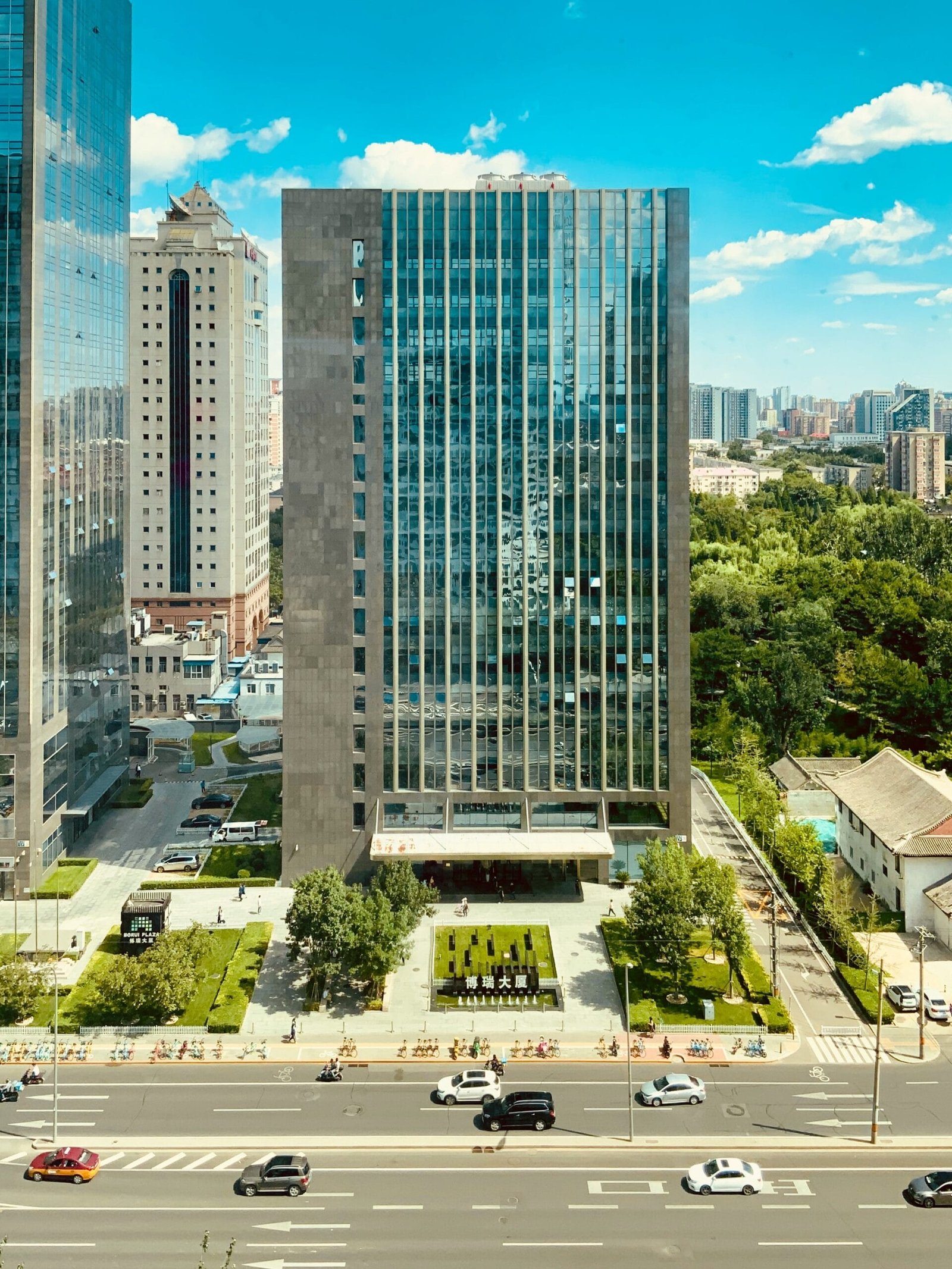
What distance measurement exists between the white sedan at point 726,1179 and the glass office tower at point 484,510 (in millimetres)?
33377

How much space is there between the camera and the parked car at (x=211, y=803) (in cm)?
10138

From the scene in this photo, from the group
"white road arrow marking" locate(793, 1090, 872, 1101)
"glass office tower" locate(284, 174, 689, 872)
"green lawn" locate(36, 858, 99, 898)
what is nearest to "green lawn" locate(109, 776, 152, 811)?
"green lawn" locate(36, 858, 99, 898)

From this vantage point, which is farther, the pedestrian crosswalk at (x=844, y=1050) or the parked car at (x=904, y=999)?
the parked car at (x=904, y=999)

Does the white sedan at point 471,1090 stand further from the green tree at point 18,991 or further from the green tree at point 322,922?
the green tree at point 18,991

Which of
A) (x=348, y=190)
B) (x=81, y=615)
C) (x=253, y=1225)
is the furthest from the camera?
(x=81, y=615)

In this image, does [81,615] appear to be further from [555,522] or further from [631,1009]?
[631,1009]

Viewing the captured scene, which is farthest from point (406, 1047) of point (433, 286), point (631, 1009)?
point (433, 286)

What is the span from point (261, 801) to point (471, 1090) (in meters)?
52.3

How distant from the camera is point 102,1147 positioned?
165ft

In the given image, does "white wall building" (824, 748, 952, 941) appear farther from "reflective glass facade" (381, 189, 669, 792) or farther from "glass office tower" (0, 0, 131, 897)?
"glass office tower" (0, 0, 131, 897)

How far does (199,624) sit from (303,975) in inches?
3596

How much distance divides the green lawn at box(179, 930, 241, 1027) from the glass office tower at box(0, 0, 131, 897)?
16.2 metres

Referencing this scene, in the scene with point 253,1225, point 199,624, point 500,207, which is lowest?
point 253,1225

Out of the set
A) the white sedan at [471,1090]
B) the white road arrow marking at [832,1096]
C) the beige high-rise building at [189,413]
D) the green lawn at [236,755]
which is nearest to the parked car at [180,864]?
the green lawn at [236,755]
